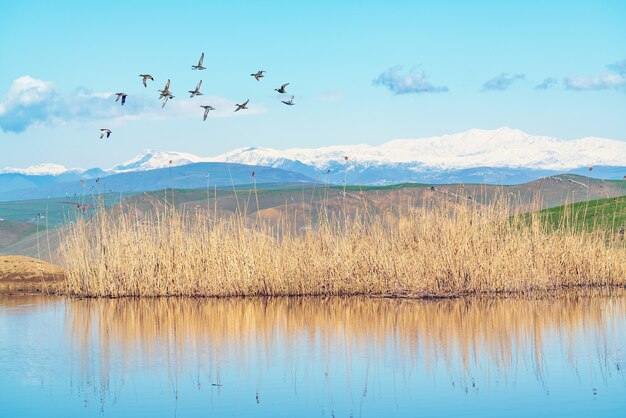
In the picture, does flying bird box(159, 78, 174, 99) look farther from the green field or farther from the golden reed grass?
the green field

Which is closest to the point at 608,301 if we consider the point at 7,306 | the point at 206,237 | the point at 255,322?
the point at 255,322

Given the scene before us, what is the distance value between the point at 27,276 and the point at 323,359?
15.1 metres

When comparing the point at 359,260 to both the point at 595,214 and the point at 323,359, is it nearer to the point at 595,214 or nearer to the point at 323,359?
the point at 323,359

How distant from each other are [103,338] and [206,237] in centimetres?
613

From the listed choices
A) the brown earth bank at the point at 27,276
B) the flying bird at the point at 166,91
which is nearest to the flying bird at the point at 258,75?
the flying bird at the point at 166,91

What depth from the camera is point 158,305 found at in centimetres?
2017

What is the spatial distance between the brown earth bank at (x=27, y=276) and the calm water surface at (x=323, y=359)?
591 centimetres

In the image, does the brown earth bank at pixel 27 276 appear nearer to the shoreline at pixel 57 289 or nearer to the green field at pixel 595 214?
the shoreline at pixel 57 289

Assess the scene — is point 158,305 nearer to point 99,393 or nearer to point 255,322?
point 255,322

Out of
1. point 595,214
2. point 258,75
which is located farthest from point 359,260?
point 595,214

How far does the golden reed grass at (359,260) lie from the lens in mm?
20141

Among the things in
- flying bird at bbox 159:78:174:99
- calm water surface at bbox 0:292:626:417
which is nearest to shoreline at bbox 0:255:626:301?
calm water surface at bbox 0:292:626:417

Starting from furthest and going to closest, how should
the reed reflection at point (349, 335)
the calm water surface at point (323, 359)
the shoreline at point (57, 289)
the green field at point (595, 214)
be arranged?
the green field at point (595, 214) → the shoreline at point (57, 289) → the reed reflection at point (349, 335) → the calm water surface at point (323, 359)

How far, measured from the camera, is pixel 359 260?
20750 millimetres
